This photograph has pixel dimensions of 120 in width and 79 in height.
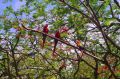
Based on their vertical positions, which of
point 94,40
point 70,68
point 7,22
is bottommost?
point 70,68

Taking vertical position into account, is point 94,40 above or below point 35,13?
below

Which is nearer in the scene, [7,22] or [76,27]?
[76,27]

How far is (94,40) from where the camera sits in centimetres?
1430

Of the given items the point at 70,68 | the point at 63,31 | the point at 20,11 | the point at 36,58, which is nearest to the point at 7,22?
the point at 20,11

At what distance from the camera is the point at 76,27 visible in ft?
38.5

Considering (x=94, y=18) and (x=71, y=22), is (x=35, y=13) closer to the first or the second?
(x=71, y=22)

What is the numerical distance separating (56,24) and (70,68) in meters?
2.70

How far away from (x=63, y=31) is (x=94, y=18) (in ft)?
3.79

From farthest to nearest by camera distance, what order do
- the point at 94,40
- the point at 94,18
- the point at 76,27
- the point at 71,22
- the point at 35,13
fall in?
the point at 94,40 < the point at 35,13 < the point at 71,22 < the point at 76,27 < the point at 94,18

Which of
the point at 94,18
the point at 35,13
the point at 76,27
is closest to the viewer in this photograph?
the point at 94,18

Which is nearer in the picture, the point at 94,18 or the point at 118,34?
the point at 94,18

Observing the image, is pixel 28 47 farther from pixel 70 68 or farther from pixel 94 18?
pixel 94 18

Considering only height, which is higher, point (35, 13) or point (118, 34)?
point (35, 13)

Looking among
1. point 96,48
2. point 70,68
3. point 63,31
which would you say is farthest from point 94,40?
point 63,31
